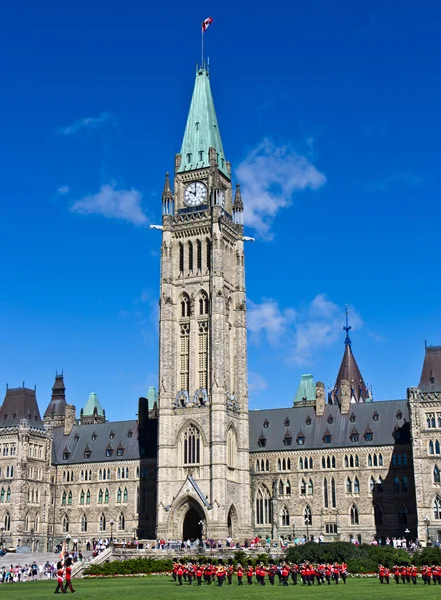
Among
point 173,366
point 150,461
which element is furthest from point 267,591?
point 150,461

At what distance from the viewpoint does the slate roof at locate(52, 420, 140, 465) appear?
11212 cm

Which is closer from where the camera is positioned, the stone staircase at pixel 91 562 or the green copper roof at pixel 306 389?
the stone staircase at pixel 91 562

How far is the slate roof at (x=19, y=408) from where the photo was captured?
10769cm

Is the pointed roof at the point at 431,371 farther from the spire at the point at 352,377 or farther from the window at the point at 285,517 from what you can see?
the spire at the point at 352,377

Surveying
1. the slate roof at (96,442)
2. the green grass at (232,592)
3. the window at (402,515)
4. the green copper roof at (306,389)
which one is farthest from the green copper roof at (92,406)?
the green grass at (232,592)

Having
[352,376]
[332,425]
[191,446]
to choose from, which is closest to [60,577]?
[191,446]

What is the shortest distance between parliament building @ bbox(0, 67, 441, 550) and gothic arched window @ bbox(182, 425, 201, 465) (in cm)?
17

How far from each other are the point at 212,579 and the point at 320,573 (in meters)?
7.89

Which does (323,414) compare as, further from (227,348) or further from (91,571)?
(91,571)

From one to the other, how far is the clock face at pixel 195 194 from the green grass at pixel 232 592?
186 feet

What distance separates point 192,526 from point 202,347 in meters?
19.4

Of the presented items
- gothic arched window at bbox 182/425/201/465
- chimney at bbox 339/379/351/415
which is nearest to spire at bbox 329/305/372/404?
chimney at bbox 339/379/351/415

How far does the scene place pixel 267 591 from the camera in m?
47.9

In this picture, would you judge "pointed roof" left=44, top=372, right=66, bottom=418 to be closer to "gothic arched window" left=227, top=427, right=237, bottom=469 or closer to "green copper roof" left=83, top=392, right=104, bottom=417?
"green copper roof" left=83, top=392, right=104, bottom=417
